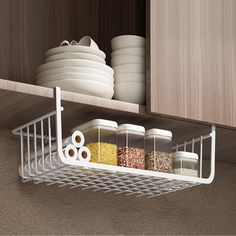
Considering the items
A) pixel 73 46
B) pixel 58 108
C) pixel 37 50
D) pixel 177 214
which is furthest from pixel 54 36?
pixel 177 214

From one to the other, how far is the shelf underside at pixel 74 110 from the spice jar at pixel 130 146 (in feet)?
0.16

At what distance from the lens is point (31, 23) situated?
2260mm

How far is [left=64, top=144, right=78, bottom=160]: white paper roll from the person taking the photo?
6.12ft

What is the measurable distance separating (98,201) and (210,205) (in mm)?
511

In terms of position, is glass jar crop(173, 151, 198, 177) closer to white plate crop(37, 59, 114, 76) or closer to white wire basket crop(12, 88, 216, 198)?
white wire basket crop(12, 88, 216, 198)

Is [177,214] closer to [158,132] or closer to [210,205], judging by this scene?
[210,205]

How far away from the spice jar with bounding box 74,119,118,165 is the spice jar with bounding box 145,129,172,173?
0.39ft

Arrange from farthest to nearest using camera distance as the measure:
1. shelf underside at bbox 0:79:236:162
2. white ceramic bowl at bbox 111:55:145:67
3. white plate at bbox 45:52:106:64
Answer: white ceramic bowl at bbox 111:55:145:67 < white plate at bbox 45:52:106:64 < shelf underside at bbox 0:79:236:162

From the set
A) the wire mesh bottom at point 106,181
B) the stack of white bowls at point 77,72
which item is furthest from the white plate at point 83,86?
the wire mesh bottom at point 106,181

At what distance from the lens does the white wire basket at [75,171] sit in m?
1.89

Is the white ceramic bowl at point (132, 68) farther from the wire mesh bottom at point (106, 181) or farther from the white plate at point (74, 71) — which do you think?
the wire mesh bottom at point (106, 181)

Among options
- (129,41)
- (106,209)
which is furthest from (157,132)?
(106,209)

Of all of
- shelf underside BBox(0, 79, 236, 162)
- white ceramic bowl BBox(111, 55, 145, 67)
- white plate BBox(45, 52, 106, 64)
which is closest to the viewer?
shelf underside BBox(0, 79, 236, 162)

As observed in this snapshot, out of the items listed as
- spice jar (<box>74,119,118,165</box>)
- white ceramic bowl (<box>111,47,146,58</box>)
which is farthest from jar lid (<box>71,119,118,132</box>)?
white ceramic bowl (<box>111,47,146,58</box>)
